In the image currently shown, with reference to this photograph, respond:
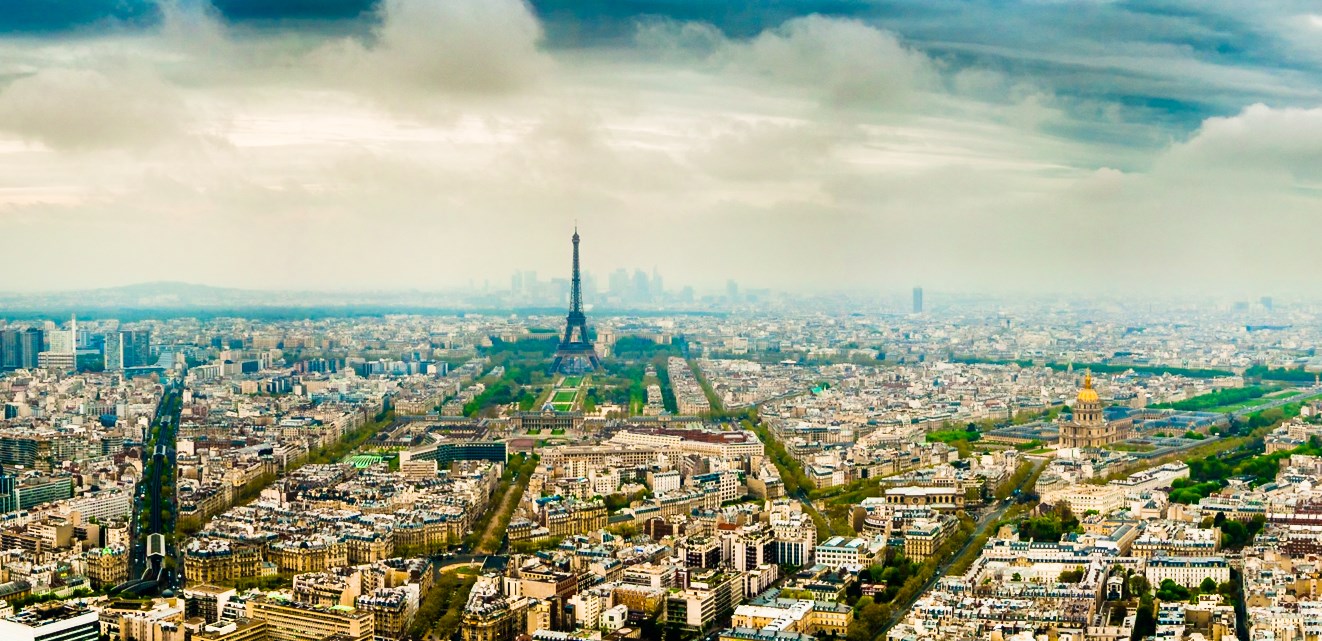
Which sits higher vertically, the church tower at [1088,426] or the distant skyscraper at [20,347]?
the distant skyscraper at [20,347]

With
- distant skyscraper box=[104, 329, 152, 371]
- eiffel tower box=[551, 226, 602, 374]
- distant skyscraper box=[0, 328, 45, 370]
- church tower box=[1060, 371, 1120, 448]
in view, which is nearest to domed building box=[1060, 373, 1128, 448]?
church tower box=[1060, 371, 1120, 448]

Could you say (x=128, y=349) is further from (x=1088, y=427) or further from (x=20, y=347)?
(x=1088, y=427)

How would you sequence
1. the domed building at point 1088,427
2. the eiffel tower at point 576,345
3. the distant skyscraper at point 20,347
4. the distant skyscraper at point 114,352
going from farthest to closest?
the eiffel tower at point 576,345
the distant skyscraper at point 114,352
the distant skyscraper at point 20,347
the domed building at point 1088,427

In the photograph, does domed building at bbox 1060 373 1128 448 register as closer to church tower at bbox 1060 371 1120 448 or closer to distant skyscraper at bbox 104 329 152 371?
church tower at bbox 1060 371 1120 448

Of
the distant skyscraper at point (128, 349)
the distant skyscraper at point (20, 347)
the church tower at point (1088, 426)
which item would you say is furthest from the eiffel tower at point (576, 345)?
the church tower at point (1088, 426)

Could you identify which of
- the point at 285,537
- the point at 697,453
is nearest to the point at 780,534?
the point at 285,537

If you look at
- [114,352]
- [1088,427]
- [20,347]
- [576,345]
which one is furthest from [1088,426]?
[20,347]

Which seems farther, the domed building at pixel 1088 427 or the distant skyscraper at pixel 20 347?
the distant skyscraper at pixel 20 347

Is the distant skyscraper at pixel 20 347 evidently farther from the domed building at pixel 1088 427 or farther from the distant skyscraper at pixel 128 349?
the domed building at pixel 1088 427
